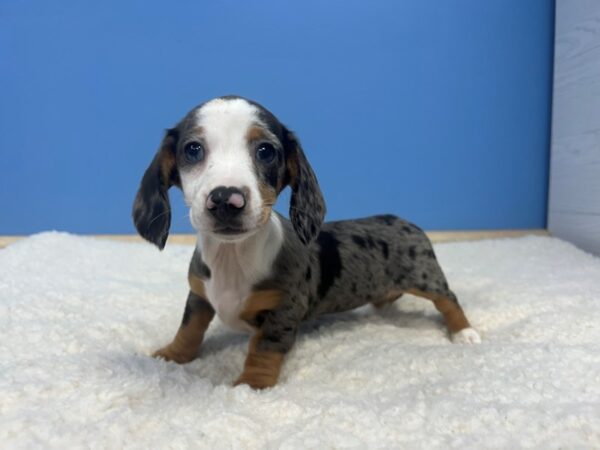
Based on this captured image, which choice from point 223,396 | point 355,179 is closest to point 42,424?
point 223,396

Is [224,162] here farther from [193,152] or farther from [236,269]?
[236,269]

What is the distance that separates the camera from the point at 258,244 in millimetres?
1705

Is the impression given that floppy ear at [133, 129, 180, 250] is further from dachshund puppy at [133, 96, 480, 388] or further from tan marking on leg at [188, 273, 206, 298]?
tan marking on leg at [188, 273, 206, 298]

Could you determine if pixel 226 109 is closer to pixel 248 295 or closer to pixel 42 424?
pixel 248 295

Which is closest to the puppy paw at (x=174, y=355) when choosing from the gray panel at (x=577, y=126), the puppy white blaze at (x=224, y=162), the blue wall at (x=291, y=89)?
the puppy white blaze at (x=224, y=162)

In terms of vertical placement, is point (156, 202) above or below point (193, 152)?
below

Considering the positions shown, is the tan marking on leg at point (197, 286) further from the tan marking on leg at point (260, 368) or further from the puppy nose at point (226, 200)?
the puppy nose at point (226, 200)

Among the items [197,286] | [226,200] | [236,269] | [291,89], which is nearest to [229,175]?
[226,200]

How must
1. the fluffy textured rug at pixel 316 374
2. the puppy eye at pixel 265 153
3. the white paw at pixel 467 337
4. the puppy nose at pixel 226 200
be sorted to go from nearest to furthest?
the fluffy textured rug at pixel 316 374
the puppy nose at pixel 226 200
the puppy eye at pixel 265 153
the white paw at pixel 467 337

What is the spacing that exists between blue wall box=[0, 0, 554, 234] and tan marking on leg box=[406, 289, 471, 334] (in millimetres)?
1626

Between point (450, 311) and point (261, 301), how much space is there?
85 centimetres

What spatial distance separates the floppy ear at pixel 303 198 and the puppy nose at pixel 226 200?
322 mm

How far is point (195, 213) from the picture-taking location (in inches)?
52.8

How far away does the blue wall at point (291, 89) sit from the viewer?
352cm
